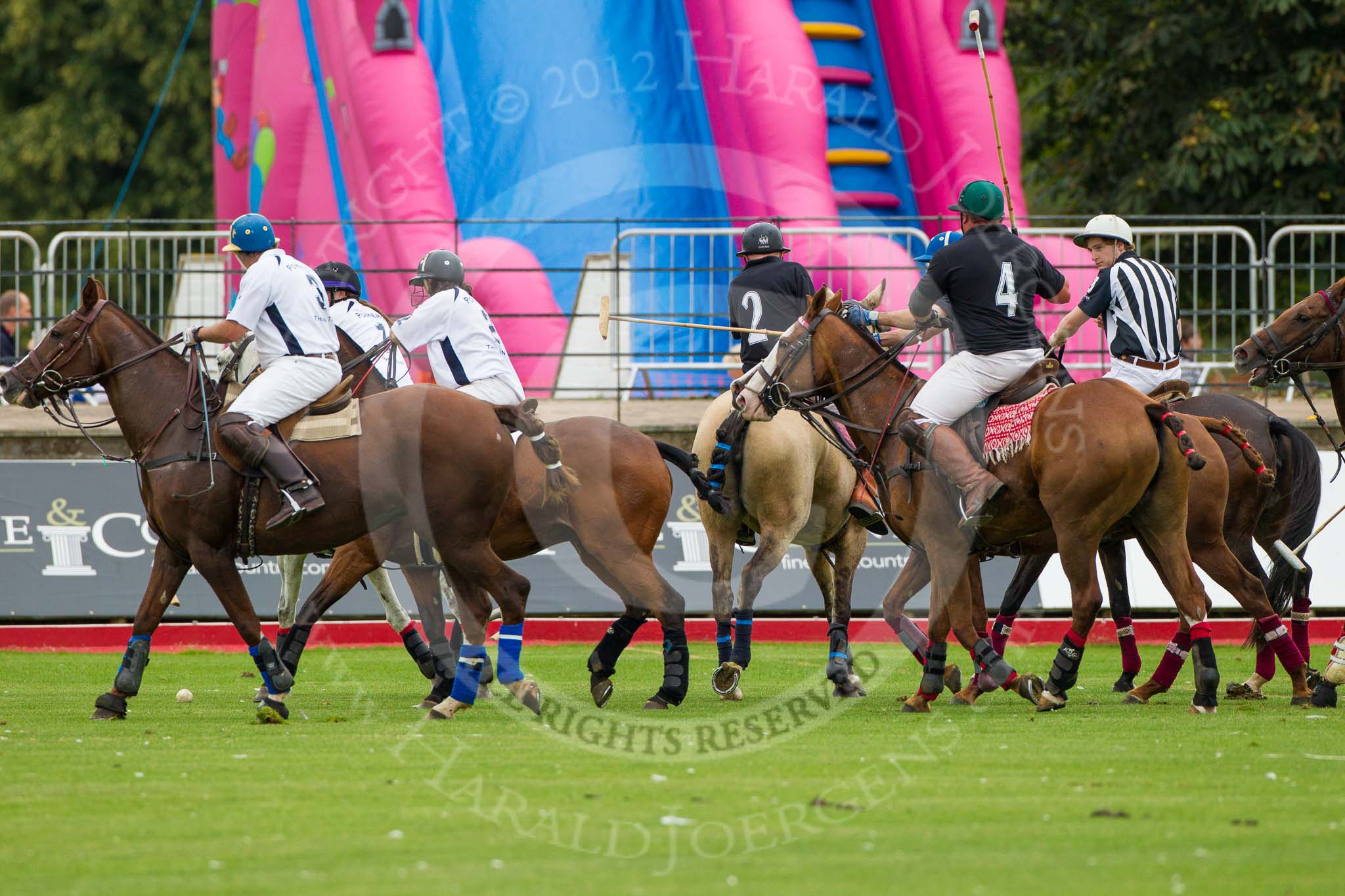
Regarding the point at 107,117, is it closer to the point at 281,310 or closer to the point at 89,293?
the point at 89,293

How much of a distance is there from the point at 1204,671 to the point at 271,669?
192 inches

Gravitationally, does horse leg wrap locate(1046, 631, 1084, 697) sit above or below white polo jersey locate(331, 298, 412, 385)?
below

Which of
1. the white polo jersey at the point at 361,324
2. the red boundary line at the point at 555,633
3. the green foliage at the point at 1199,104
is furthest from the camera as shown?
the green foliage at the point at 1199,104

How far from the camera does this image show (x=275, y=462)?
847 cm

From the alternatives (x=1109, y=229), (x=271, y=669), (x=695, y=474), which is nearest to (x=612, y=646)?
(x=695, y=474)

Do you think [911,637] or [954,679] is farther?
[954,679]

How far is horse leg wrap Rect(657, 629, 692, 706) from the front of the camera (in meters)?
9.09

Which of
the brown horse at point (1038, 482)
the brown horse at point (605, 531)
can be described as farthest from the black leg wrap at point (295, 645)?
the brown horse at point (1038, 482)

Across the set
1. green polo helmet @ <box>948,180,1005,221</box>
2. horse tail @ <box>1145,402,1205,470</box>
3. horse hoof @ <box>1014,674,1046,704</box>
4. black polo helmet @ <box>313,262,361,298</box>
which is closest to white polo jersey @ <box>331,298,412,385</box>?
black polo helmet @ <box>313,262,361,298</box>

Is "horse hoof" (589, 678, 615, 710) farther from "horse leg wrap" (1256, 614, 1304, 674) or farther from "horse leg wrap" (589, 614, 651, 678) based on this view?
"horse leg wrap" (1256, 614, 1304, 674)

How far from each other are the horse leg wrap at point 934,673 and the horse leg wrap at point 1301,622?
8.94ft

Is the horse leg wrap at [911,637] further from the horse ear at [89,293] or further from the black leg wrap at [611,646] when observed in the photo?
the horse ear at [89,293]

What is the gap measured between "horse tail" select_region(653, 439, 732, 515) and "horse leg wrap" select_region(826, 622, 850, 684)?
99cm

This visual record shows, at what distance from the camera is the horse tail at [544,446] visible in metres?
8.76
